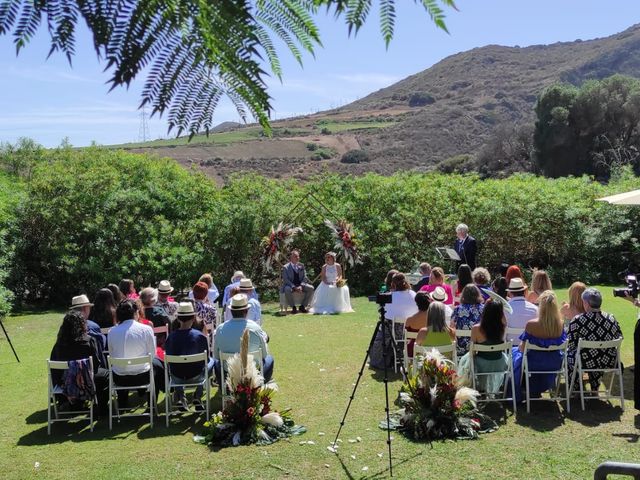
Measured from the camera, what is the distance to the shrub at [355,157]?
77625mm

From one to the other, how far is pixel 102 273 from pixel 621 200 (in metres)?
13.5

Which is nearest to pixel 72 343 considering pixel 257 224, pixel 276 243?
pixel 276 243

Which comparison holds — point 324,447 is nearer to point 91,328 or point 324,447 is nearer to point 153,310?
point 91,328

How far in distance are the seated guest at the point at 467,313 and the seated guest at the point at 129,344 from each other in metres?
3.87

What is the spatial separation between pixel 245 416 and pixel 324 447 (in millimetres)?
897

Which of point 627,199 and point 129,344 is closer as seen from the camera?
point 129,344

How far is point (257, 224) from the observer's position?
64.0 feet

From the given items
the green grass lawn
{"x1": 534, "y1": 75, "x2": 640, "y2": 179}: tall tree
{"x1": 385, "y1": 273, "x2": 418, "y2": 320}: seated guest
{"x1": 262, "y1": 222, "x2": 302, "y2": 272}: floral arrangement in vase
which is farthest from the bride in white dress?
{"x1": 534, "y1": 75, "x2": 640, "y2": 179}: tall tree

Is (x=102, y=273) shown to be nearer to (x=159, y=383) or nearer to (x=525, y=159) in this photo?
(x=159, y=383)

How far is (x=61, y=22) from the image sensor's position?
5.46 ft

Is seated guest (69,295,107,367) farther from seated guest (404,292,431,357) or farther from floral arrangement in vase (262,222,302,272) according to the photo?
floral arrangement in vase (262,222,302,272)

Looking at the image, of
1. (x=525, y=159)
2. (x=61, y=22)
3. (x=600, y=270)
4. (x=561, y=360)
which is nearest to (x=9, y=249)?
(x=561, y=360)

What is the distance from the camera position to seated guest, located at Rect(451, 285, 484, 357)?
8.64 m

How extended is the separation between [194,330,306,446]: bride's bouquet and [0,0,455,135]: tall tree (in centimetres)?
542
